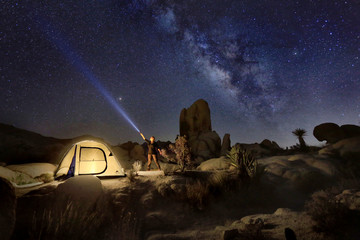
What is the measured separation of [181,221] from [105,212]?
2717 millimetres

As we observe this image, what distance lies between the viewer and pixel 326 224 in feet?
12.8

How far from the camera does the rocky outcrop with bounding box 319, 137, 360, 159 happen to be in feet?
42.5

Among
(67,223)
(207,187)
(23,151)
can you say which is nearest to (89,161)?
(67,223)

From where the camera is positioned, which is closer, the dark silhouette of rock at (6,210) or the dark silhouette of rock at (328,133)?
the dark silhouette of rock at (6,210)

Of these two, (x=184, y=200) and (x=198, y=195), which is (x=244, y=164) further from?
(x=184, y=200)

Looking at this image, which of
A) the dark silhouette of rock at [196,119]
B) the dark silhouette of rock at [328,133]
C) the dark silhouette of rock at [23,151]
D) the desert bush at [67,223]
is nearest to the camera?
the desert bush at [67,223]

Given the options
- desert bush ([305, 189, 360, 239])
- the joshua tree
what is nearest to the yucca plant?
desert bush ([305, 189, 360, 239])

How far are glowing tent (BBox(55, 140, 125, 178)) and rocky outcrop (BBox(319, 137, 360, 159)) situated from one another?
15.7m

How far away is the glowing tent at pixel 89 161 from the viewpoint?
36.8 feet

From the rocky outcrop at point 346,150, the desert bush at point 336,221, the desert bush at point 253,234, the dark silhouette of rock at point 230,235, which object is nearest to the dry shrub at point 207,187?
the dark silhouette of rock at point 230,235

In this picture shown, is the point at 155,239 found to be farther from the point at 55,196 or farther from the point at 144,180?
the point at 144,180

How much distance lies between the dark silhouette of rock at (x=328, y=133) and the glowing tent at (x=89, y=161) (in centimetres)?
2711

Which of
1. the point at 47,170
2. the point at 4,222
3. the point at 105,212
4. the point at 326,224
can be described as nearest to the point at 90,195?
the point at 105,212

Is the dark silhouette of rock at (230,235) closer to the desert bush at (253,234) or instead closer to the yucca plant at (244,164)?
the desert bush at (253,234)
